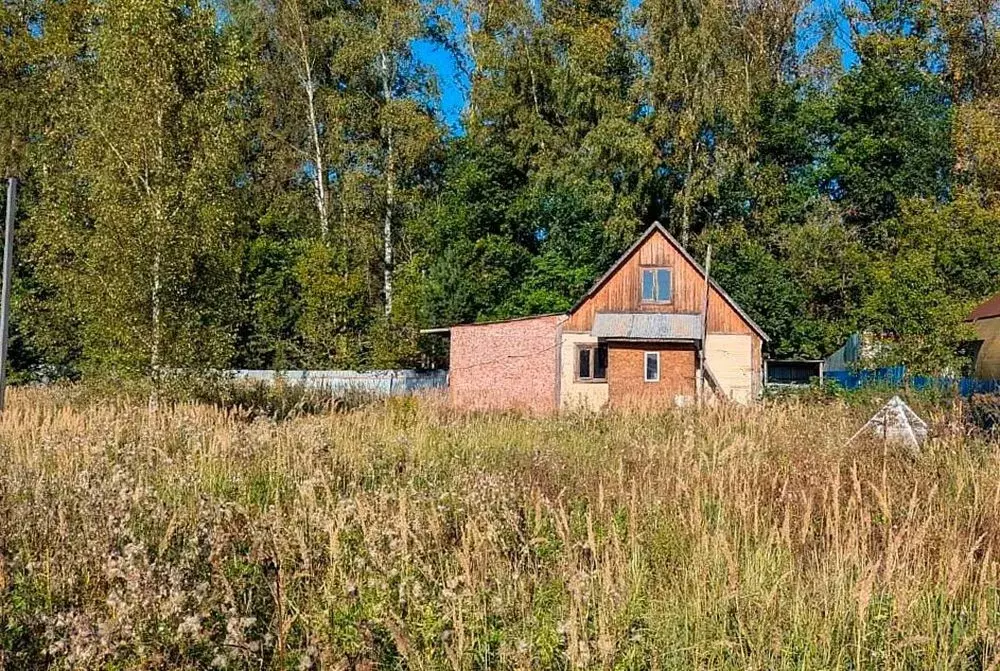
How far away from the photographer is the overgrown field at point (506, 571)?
308cm

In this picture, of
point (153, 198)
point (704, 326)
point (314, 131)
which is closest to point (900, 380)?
point (704, 326)

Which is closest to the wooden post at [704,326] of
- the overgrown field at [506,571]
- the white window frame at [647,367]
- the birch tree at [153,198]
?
the white window frame at [647,367]

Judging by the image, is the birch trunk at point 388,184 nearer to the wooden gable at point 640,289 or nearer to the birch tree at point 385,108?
the birch tree at point 385,108

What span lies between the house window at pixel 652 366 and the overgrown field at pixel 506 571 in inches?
822

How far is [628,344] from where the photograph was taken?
27422 millimetres

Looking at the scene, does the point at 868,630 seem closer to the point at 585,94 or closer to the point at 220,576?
the point at 220,576

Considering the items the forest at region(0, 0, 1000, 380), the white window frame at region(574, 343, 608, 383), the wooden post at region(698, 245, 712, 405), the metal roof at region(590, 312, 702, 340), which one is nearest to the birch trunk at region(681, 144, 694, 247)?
the forest at region(0, 0, 1000, 380)

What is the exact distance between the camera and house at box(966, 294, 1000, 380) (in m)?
23.8

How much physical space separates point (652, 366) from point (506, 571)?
24.1 metres

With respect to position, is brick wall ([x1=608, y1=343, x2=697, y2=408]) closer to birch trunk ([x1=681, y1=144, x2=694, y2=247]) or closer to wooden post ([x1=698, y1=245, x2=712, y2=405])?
wooden post ([x1=698, y1=245, x2=712, y2=405])

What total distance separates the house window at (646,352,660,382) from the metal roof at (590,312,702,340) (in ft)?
2.48

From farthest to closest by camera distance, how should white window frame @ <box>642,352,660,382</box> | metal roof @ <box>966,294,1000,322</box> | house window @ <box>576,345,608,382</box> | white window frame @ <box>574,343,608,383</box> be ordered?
1. house window @ <box>576,345,608,382</box>
2. white window frame @ <box>574,343,608,383</box>
3. white window frame @ <box>642,352,660,382</box>
4. metal roof @ <box>966,294,1000,322</box>

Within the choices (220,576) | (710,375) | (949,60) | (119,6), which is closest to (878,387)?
(710,375)

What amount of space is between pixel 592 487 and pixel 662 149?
1176 inches
